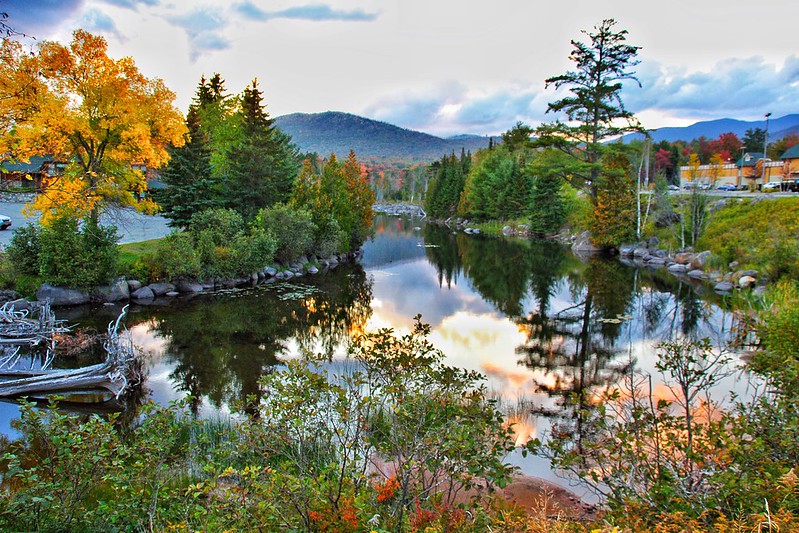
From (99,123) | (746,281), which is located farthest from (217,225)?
(746,281)

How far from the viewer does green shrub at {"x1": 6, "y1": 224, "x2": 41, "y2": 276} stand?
19.2m

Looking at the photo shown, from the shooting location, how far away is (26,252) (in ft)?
63.5

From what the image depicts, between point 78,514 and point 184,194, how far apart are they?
90.8ft

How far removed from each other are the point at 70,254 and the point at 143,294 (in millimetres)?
3403

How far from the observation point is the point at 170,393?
11.6 meters

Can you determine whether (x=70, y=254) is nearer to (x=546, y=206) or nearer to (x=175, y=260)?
(x=175, y=260)

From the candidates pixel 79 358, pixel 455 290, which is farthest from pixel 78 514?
pixel 455 290

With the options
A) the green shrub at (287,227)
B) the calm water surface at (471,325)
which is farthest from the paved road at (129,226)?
the calm water surface at (471,325)

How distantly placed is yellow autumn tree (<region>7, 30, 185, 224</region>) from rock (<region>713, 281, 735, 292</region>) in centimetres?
2726

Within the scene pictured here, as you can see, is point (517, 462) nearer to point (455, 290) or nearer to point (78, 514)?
point (78, 514)

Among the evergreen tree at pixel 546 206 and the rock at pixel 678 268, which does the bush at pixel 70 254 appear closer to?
the rock at pixel 678 268

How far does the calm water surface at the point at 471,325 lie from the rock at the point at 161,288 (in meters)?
1.57

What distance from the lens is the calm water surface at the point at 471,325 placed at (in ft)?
39.8

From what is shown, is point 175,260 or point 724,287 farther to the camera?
point 724,287
